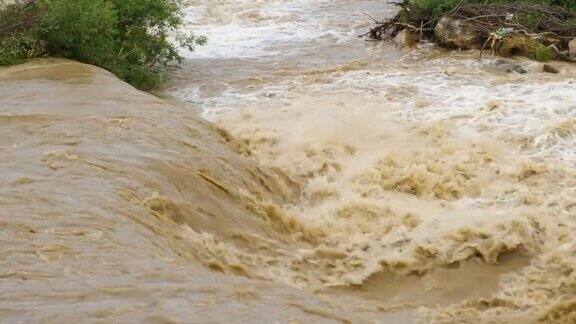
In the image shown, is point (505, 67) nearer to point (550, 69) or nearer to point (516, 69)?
point (516, 69)

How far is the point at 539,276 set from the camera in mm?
5145

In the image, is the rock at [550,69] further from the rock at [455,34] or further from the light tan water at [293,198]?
the rock at [455,34]

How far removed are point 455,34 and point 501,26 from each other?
29.0 inches

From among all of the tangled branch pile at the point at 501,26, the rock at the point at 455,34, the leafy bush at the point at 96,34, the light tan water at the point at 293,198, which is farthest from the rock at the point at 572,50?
the leafy bush at the point at 96,34

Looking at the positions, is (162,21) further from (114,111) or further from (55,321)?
(55,321)

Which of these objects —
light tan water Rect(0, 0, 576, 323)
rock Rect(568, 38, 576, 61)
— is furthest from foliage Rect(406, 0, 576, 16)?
light tan water Rect(0, 0, 576, 323)

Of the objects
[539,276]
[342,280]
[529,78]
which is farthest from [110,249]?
[529,78]

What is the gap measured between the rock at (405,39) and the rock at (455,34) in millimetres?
406

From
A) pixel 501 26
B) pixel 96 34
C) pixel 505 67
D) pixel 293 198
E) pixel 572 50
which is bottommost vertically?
pixel 293 198

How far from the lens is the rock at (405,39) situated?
12039 mm

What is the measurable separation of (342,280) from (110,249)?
176 cm

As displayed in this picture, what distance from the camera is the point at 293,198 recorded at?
6758 mm

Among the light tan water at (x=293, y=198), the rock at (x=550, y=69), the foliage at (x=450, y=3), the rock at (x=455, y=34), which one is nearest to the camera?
the light tan water at (x=293, y=198)

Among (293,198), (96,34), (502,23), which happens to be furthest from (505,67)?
(96,34)
